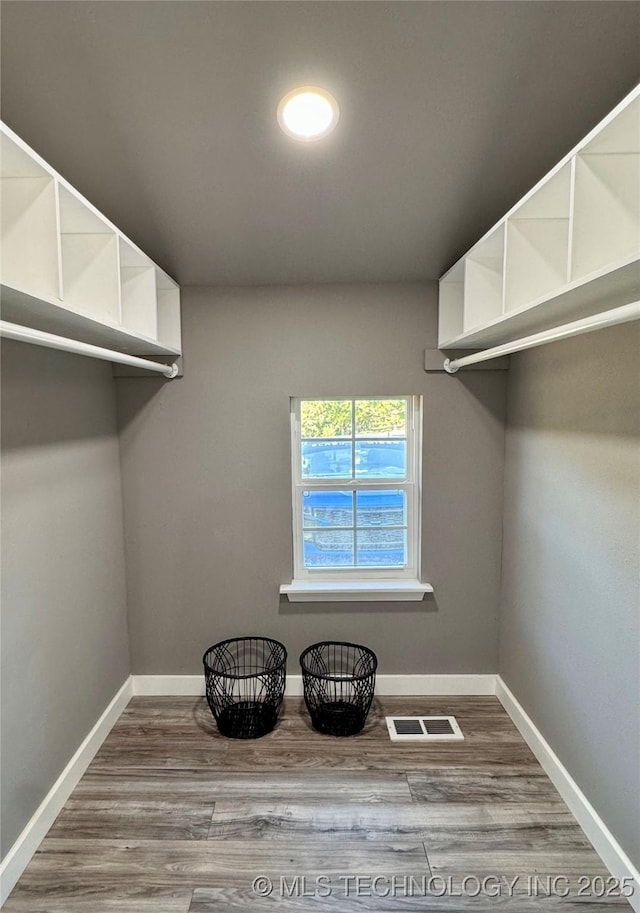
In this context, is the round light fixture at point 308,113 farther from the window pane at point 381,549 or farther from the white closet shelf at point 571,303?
the window pane at point 381,549

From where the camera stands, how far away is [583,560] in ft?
5.53

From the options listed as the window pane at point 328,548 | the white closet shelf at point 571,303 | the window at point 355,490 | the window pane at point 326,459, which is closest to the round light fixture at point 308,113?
the white closet shelf at point 571,303

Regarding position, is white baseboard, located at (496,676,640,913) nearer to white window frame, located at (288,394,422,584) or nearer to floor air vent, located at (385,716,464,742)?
floor air vent, located at (385,716,464,742)

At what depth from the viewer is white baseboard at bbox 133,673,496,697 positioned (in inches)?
97.7

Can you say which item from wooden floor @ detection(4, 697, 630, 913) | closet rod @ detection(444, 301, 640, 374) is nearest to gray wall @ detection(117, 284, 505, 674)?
wooden floor @ detection(4, 697, 630, 913)

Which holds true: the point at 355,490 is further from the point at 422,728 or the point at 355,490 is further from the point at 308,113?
the point at 308,113

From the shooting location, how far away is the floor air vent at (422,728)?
7.04 feet

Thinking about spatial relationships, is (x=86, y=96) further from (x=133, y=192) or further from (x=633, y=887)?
(x=633, y=887)

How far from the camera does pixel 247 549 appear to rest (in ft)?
8.00

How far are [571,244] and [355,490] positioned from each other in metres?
1.56

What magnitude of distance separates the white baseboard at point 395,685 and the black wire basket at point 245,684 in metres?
0.16

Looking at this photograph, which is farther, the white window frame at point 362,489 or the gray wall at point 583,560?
the white window frame at point 362,489

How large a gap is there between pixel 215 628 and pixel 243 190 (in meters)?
2.06

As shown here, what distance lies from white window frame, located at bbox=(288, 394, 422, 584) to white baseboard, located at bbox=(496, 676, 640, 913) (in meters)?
0.72
